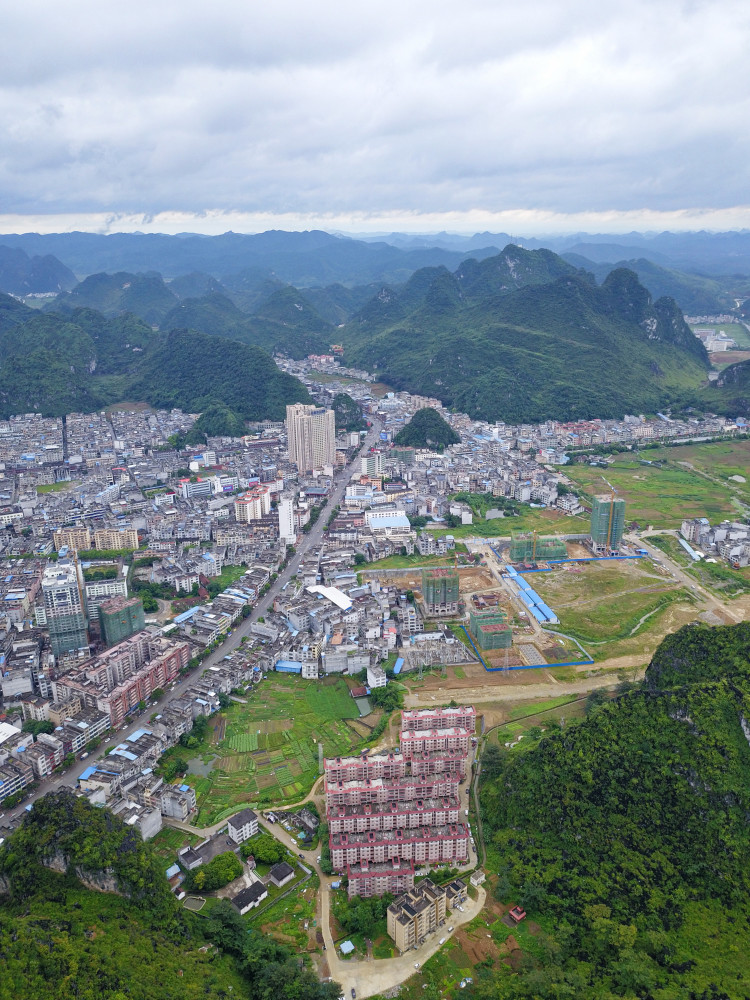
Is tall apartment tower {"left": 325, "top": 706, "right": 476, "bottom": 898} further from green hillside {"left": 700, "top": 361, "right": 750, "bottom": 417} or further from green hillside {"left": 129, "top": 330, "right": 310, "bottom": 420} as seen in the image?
green hillside {"left": 700, "top": 361, "right": 750, "bottom": 417}

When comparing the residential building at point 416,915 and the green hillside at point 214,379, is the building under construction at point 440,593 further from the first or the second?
the green hillside at point 214,379

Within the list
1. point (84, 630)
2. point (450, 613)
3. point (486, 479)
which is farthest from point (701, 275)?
point (84, 630)

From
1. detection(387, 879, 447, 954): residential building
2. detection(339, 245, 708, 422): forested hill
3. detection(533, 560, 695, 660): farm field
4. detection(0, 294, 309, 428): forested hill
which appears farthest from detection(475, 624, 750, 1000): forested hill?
detection(339, 245, 708, 422): forested hill

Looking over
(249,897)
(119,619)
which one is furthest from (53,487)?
(249,897)

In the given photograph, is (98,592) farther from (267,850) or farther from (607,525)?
(607,525)

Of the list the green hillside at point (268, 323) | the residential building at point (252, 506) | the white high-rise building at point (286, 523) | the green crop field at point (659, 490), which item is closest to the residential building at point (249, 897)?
the white high-rise building at point (286, 523)

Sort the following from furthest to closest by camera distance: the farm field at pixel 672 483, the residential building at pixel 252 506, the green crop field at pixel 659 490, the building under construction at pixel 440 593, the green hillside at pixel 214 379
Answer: the green hillside at pixel 214 379 < the farm field at pixel 672 483 < the green crop field at pixel 659 490 < the residential building at pixel 252 506 < the building under construction at pixel 440 593

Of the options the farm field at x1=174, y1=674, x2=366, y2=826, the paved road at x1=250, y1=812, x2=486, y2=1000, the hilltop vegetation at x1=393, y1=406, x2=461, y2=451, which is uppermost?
the hilltop vegetation at x1=393, y1=406, x2=461, y2=451
